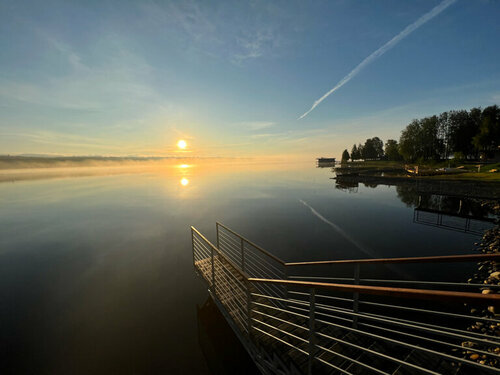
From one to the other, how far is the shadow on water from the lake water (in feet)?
0.11

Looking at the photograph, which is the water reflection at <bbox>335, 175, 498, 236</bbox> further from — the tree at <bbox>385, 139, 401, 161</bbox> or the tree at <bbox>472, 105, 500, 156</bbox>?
the tree at <bbox>385, 139, 401, 161</bbox>

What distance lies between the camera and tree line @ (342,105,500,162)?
4775 cm

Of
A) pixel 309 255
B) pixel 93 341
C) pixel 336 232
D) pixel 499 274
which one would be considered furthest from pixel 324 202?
pixel 93 341

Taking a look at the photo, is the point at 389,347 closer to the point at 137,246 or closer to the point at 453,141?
the point at 137,246

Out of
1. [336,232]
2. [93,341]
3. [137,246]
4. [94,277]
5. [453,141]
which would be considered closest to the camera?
[93,341]

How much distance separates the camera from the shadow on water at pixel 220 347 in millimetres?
5480

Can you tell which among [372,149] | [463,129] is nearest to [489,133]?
[463,129]

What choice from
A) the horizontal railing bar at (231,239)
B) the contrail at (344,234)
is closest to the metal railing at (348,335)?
the contrail at (344,234)

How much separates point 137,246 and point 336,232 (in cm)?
1315

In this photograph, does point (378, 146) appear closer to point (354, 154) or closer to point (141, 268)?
point (354, 154)

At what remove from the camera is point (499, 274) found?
7.74 metres

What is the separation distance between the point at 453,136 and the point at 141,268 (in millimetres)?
80715

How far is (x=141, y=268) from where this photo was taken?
1022 cm

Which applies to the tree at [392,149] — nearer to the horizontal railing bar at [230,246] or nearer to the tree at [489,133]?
the tree at [489,133]
